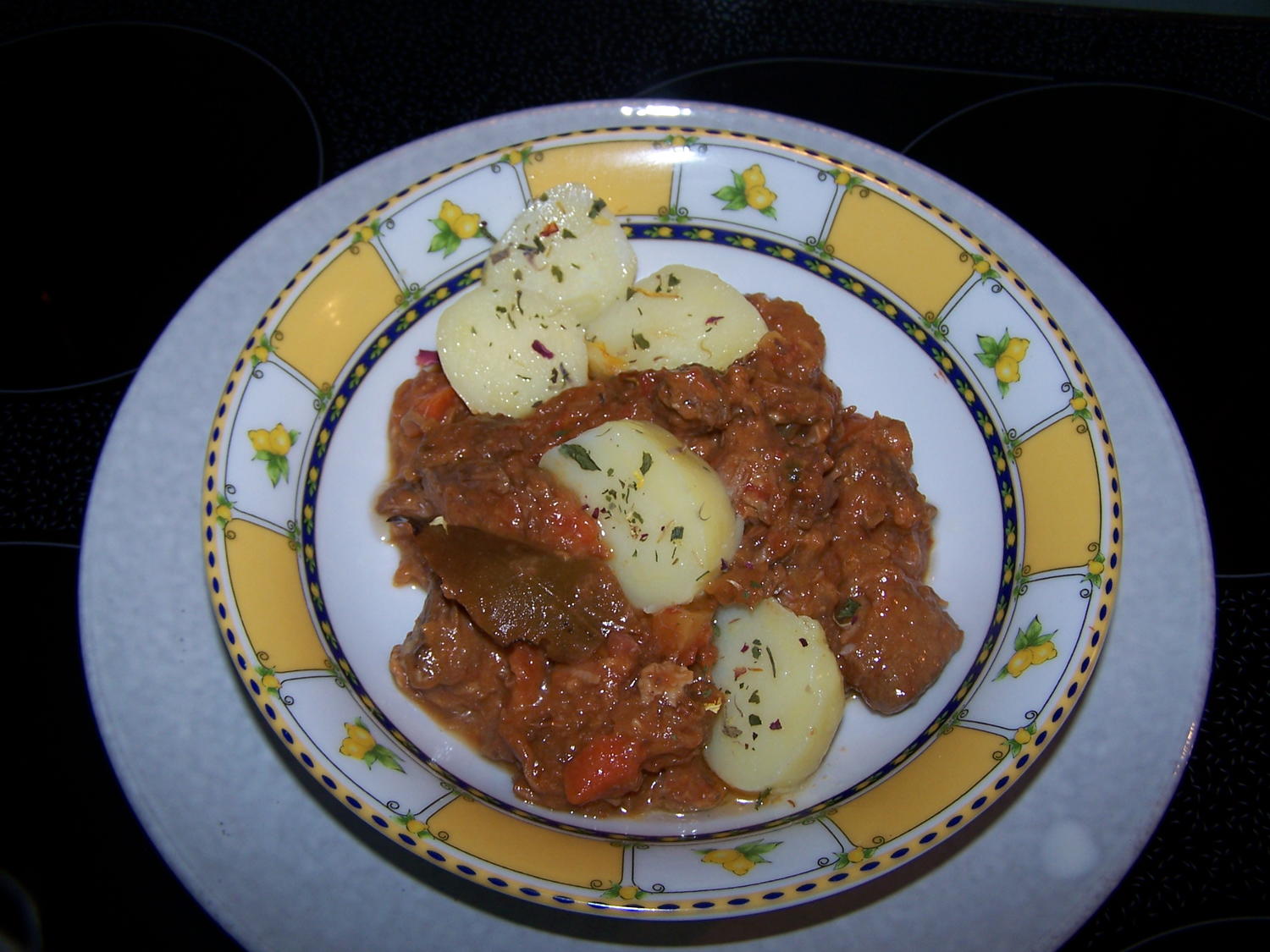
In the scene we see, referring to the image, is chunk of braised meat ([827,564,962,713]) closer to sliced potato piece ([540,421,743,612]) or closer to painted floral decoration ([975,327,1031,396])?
sliced potato piece ([540,421,743,612])

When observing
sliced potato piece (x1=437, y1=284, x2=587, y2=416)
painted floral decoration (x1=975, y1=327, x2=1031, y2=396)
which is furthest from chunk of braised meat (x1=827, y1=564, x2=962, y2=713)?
sliced potato piece (x1=437, y1=284, x2=587, y2=416)

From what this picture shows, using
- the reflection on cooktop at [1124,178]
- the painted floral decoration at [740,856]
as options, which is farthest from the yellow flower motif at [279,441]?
the reflection on cooktop at [1124,178]

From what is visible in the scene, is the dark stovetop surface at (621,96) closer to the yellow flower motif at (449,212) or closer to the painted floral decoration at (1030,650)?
the painted floral decoration at (1030,650)

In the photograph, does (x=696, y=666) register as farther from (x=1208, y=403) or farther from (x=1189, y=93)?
(x=1189, y=93)

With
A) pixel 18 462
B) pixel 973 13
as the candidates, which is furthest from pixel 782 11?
pixel 18 462

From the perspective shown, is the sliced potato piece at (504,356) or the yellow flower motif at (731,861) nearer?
the yellow flower motif at (731,861)

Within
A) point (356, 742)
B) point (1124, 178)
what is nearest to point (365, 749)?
point (356, 742)
